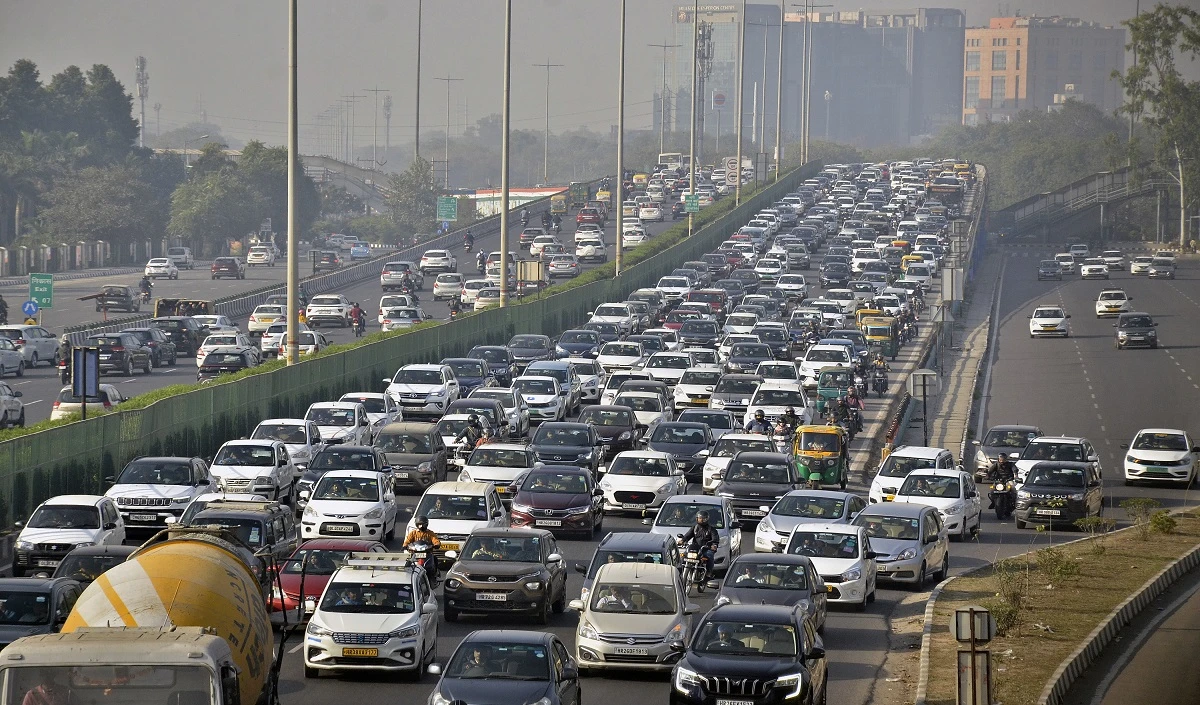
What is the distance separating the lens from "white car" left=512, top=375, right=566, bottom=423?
1909 inches

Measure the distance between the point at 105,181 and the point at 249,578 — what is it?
12310 cm

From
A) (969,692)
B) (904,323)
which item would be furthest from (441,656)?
(904,323)

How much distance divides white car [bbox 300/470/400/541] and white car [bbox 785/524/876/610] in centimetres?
793

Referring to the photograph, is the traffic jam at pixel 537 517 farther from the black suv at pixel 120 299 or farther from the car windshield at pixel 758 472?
the black suv at pixel 120 299

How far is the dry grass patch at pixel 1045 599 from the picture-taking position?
73.8 ft

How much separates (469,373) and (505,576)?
2736 centimetres

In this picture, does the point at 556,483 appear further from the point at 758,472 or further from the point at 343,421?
the point at 343,421

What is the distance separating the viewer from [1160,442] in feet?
149

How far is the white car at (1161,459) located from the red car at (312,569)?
2575cm

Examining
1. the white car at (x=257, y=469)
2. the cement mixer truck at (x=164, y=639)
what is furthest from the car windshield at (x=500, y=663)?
the white car at (x=257, y=469)

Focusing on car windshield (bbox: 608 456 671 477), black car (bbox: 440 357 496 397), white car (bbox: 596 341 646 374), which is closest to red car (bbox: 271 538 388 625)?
car windshield (bbox: 608 456 671 477)

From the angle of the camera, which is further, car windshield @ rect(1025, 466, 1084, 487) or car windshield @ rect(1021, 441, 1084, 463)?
car windshield @ rect(1021, 441, 1084, 463)

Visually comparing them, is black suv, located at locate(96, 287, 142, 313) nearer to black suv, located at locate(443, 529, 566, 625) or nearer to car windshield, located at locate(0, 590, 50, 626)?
black suv, located at locate(443, 529, 566, 625)

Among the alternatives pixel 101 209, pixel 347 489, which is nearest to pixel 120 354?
pixel 347 489
